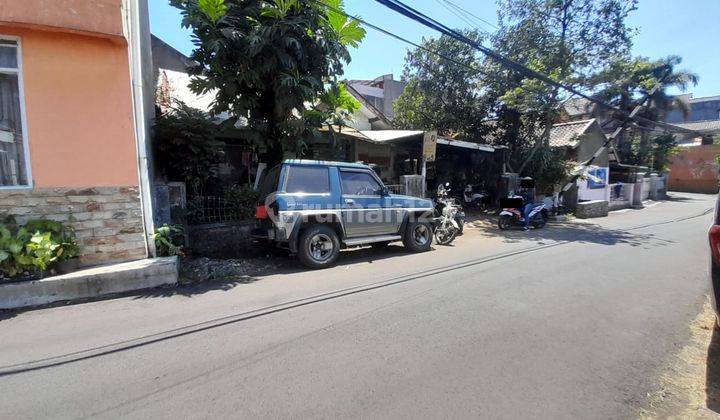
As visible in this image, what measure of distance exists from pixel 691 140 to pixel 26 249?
56305mm

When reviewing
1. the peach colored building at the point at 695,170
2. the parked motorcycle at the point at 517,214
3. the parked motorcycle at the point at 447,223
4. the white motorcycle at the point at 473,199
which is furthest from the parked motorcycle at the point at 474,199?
the peach colored building at the point at 695,170

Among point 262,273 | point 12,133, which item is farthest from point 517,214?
point 12,133

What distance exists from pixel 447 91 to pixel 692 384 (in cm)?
1638

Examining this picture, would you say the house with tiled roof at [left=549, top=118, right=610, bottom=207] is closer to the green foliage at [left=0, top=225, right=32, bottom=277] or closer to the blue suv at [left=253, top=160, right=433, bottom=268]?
the blue suv at [left=253, top=160, right=433, bottom=268]

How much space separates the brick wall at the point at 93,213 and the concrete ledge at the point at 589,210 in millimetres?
16380

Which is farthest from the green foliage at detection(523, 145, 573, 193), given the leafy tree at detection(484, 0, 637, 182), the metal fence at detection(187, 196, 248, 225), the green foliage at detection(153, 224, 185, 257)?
the green foliage at detection(153, 224, 185, 257)

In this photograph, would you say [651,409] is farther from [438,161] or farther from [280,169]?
[438,161]

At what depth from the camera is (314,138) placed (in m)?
8.98

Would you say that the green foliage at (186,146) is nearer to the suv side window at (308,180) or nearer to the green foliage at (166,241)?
the green foliage at (166,241)

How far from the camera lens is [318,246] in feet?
22.6

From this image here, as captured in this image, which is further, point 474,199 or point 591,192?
point 591,192

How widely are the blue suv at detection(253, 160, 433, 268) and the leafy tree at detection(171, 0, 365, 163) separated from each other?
1852 mm

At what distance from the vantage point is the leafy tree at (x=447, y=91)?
1686cm

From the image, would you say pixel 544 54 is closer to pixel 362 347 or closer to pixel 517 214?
pixel 517 214
